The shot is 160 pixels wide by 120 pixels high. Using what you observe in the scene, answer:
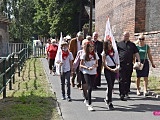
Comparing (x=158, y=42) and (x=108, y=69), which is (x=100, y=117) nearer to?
(x=108, y=69)

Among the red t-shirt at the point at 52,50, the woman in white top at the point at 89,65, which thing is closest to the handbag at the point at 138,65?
the woman in white top at the point at 89,65

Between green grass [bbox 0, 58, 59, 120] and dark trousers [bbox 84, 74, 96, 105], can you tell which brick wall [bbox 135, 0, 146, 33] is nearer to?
green grass [bbox 0, 58, 59, 120]

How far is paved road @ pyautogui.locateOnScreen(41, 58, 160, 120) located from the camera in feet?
Answer: 23.5

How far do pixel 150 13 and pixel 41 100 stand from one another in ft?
25.3

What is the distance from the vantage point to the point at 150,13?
14.5 m

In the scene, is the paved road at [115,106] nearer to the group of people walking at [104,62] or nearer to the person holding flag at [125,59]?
the group of people walking at [104,62]

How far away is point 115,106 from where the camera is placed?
327 inches

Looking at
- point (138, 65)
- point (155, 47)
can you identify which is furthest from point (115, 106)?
point (155, 47)

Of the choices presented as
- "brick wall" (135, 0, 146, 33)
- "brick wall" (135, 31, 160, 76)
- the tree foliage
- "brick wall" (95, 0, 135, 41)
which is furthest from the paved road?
the tree foliage

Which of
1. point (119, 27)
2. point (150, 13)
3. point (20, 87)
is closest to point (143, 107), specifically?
point (20, 87)

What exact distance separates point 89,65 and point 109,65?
50 centimetres

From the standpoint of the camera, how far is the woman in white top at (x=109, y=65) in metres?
8.00

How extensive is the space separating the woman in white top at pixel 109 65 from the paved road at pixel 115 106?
42cm

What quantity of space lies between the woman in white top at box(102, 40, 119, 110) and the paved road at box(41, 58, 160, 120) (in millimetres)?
415
